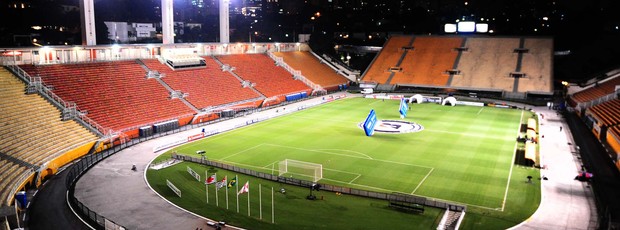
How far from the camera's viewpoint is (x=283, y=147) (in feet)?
121

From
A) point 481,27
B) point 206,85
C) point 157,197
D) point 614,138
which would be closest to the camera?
point 157,197

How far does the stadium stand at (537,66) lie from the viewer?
7156 centimetres

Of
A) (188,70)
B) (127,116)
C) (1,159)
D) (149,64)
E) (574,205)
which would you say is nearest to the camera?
(574,205)

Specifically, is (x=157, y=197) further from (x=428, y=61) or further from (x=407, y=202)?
(x=428, y=61)

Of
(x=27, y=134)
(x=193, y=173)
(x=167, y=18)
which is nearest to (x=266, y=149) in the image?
(x=193, y=173)

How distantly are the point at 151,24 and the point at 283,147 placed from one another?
239 feet

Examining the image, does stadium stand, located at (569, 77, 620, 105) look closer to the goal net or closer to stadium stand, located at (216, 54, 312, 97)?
stadium stand, located at (216, 54, 312, 97)

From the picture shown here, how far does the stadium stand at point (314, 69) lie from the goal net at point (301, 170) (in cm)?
4441

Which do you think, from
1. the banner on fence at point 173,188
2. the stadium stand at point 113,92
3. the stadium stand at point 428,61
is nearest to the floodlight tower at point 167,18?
the stadium stand at point 113,92

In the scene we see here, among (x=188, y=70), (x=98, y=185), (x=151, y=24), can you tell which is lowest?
(x=98, y=185)

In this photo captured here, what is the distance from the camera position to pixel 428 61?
277 feet

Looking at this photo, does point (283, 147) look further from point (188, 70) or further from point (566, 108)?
point (566, 108)

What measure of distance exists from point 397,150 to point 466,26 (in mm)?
63715

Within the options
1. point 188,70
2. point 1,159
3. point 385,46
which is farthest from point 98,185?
point 385,46
